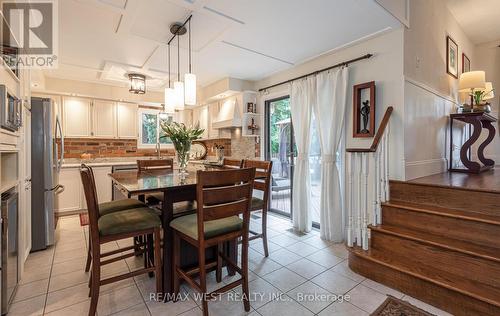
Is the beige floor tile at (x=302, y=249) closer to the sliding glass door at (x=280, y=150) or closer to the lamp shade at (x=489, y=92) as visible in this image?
the sliding glass door at (x=280, y=150)

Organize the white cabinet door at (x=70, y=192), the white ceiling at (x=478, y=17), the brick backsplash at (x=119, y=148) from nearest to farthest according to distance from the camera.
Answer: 1. the white ceiling at (x=478, y=17)
2. the white cabinet door at (x=70, y=192)
3. the brick backsplash at (x=119, y=148)

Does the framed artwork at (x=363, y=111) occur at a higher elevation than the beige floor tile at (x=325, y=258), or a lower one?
higher

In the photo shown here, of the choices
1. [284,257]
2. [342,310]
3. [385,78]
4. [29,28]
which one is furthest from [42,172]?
[385,78]

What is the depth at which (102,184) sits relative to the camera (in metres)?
4.33

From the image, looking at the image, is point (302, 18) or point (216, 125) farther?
point (216, 125)

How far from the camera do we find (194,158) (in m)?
5.61

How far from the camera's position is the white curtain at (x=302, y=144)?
130 inches

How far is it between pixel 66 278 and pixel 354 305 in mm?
2446

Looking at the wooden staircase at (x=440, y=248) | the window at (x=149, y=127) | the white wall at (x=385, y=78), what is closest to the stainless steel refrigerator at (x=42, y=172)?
the window at (x=149, y=127)

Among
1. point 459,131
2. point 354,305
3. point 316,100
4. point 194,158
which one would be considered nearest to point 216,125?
point 194,158

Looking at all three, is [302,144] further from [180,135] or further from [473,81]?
[473,81]

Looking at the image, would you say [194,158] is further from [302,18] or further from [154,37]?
[302,18]

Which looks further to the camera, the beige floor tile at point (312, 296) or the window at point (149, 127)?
the window at point (149, 127)

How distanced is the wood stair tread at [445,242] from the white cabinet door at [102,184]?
4.32m
